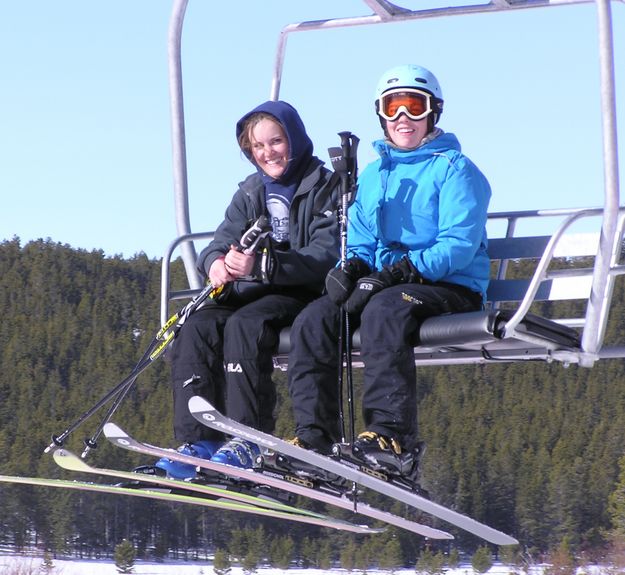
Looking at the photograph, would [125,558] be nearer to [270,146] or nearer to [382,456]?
[270,146]

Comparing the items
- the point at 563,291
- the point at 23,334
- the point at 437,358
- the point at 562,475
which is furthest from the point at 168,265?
the point at 23,334

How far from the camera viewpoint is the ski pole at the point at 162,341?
5160 millimetres

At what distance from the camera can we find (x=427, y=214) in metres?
5.11

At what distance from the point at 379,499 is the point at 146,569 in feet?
54.0

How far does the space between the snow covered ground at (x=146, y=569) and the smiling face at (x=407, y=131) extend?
71.1 m

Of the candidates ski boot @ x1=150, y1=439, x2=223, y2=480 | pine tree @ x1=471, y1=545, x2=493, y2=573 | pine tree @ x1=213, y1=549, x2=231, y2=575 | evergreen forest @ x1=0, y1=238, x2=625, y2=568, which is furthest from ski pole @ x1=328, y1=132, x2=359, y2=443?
pine tree @ x1=471, y1=545, x2=493, y2=573

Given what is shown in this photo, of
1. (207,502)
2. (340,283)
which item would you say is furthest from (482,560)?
(340,283)

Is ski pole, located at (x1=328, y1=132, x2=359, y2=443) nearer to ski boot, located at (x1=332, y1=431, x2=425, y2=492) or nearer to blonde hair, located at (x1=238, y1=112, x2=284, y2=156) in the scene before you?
ski boot, located at (x1=332, y1=431, x2=425, y2=492)

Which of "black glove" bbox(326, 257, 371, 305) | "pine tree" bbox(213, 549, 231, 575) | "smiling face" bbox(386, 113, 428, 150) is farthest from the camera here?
"pine tree" bbox(213, 549, 231, 575)

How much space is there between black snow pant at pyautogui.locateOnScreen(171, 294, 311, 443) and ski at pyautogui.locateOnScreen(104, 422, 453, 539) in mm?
232

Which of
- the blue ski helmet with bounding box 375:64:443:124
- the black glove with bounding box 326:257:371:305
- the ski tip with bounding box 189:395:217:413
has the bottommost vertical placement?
the ski tip with bounding box 189:395:217:413

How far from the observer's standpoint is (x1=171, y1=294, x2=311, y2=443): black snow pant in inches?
204

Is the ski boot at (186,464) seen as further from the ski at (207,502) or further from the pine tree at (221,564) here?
the pine tree at (221,564)

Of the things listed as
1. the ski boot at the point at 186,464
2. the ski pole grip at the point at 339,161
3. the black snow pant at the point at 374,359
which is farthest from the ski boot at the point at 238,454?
the ski pole grip at the point at 339,161
